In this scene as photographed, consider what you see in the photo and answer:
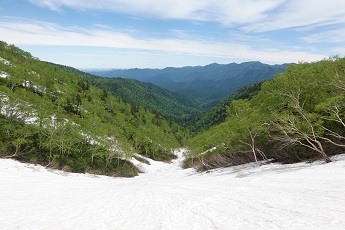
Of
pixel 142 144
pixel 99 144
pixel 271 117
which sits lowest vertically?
pixel 142 144

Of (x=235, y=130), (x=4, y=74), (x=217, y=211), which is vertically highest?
(x=4, y=74)

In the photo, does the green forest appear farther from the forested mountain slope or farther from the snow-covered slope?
the snow-covered slope

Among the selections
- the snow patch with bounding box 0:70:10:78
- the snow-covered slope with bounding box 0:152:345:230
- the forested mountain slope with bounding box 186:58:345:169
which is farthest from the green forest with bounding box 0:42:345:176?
the snow-covered slope with bounding box 0:152:345:230

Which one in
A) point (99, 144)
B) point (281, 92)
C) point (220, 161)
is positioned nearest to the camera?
point (281, 92)

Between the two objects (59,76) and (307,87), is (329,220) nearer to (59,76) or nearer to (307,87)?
(307,87)

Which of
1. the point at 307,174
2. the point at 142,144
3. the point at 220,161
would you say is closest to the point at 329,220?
the point at 307,174

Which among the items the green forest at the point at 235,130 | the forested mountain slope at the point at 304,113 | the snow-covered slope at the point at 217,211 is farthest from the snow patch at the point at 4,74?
the forested mountain slope at the point at 304,113

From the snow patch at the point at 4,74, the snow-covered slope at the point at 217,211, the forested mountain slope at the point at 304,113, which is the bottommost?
the snow-covered slope at the point at 217,211

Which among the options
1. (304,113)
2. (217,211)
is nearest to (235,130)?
(304,113)

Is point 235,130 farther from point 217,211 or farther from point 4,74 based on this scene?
point 4,74

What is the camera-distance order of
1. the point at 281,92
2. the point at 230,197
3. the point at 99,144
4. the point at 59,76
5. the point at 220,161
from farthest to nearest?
1. the point at 59,76
2. the point at 99,144
3. the point at 220,161
4. the point at 281,92
5. the point at 230,197

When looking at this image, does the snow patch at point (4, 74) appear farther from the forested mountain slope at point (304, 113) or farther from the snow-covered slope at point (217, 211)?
the forested mountain slope at point (304, 113)

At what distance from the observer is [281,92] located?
33344 millimetres

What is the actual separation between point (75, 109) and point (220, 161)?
277 ft
